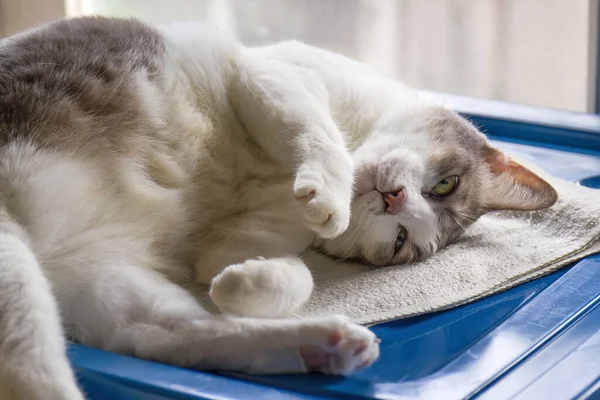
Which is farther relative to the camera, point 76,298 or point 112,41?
point 112,41

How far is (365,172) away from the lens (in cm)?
175

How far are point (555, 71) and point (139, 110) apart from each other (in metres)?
1.87

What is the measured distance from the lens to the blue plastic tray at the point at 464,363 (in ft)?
4.33

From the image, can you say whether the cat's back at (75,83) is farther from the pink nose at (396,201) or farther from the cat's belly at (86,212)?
the pink nose at (396,201)

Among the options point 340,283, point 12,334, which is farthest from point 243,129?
point 12,334

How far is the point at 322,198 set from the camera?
1.49m

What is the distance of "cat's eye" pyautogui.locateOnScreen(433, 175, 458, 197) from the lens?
5.93 feet

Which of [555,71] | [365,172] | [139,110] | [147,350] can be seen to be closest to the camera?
[147,350]

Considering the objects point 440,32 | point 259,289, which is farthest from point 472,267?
point 440,32

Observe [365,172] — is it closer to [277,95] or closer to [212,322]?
[277,95]

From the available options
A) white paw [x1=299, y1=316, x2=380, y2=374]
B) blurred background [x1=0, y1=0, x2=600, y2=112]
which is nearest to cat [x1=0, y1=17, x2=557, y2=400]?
white paw [x1=299, y1=316, x2=380, y2=374]

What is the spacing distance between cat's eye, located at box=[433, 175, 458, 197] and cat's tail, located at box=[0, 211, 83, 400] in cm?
84

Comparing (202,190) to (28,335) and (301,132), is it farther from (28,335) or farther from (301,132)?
(28,335)

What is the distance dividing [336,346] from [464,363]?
0.24 meters
